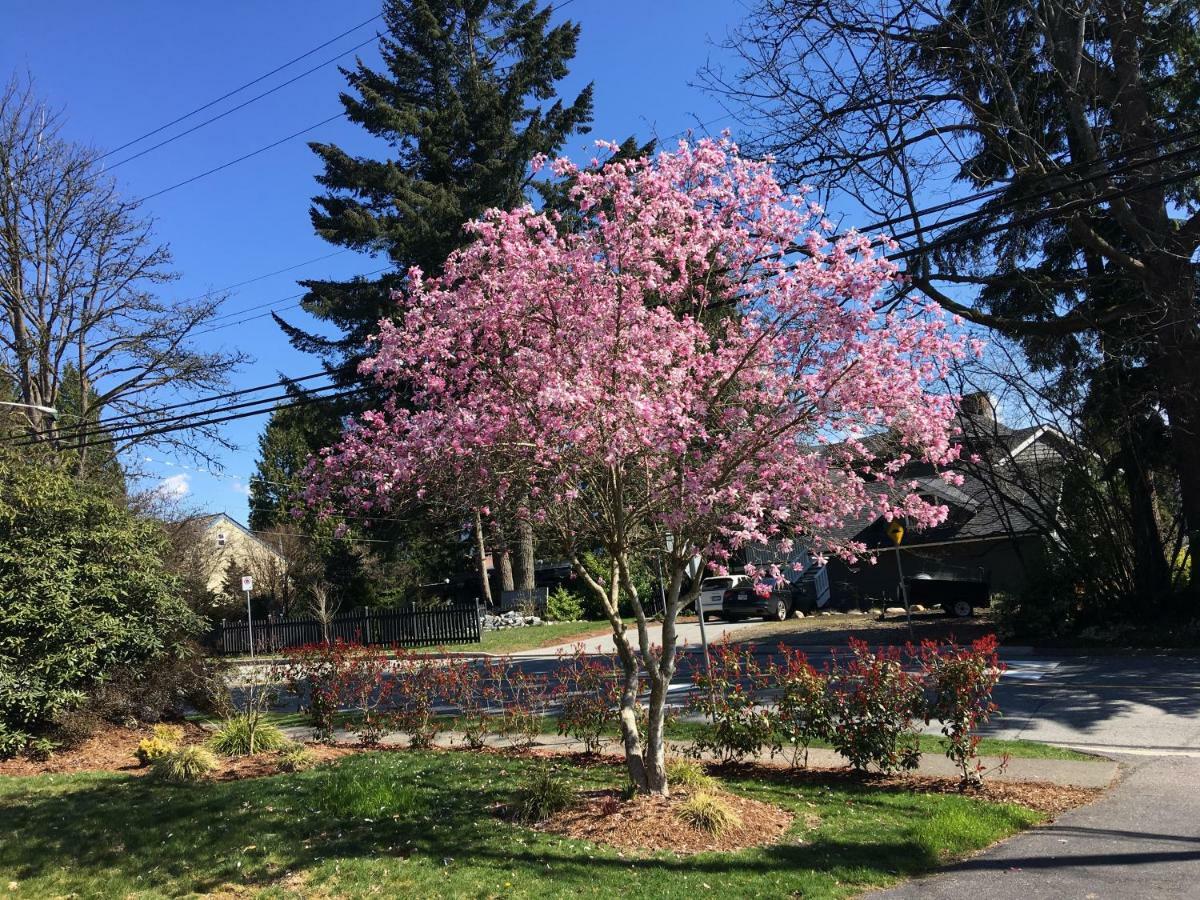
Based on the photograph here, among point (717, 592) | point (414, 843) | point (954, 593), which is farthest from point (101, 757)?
point (717, 592)

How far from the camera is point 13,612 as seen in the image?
1048 centimetres

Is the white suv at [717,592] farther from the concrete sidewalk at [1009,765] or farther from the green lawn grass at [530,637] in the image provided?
the concrete sidewalk at [1009,765]

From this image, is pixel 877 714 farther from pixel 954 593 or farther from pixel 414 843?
pixel 954 593

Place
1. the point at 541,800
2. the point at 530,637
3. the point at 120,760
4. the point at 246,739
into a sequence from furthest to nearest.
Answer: the point at 530,637 → the point at 120,760 → the point at 246,739 → the point at 541,800

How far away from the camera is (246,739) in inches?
384

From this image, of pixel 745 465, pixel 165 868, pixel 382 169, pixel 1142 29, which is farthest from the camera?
pixel 382 169

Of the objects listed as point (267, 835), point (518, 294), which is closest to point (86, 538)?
point (267, 835)

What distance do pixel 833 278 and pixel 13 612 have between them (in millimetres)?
10473

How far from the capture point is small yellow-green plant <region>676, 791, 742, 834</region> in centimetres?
616

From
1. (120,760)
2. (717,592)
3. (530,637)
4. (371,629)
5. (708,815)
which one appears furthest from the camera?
(717,592)

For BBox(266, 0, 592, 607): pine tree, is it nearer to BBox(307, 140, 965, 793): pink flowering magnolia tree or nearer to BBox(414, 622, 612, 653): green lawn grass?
BBox(414, 622, 612, 653): green lawn grass

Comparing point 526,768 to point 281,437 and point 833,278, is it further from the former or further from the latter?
point 281,437

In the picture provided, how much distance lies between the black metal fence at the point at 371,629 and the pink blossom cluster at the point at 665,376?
18.1 m

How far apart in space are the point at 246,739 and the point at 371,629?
17.9 m
